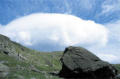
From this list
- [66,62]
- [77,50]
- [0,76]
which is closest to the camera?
[0,76]

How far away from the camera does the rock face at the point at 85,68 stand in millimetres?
40719

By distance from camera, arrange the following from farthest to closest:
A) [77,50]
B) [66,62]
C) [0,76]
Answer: [77,50] < [66,62] < [0,76]

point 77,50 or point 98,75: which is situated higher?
point 77,50

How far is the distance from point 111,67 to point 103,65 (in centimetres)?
281

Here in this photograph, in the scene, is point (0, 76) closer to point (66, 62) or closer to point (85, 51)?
point (66, 62)

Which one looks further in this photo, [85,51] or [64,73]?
[85,51]

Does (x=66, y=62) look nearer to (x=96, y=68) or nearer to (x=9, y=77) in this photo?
(x=96, y=68)

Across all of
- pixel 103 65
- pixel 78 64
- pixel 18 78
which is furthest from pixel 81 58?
pixel 18 78

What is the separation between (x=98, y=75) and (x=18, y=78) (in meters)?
22.1

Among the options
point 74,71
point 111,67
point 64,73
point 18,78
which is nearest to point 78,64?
point 74,71

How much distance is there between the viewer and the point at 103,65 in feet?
136

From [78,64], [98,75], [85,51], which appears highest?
[85,51]

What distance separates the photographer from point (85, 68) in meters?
40.5

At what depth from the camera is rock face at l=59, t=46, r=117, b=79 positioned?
40.7 m
